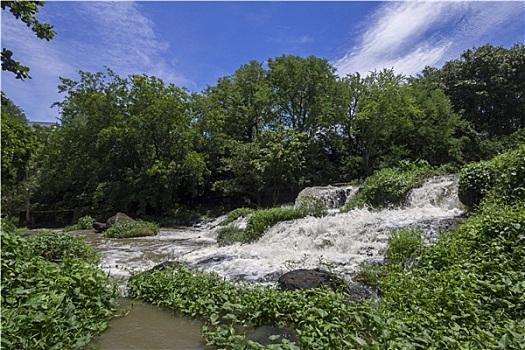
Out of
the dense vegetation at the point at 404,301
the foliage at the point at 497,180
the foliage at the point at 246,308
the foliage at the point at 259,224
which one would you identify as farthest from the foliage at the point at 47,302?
the foliage at the point at 497,180

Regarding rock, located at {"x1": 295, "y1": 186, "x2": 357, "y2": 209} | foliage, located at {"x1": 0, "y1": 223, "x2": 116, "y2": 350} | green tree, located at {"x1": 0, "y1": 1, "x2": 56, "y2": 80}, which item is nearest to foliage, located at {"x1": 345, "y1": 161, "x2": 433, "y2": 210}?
rock, located at {"x1": 295, "y1": 186, "x2": 357, "y2": 209}

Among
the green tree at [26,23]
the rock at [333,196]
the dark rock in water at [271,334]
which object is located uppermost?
the green tree at [26,23]

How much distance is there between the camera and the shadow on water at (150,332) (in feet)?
11.9

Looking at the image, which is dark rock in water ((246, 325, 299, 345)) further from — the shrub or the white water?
the shrub

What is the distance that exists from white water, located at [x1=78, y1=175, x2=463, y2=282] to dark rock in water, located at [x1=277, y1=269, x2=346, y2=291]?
0.95 meters

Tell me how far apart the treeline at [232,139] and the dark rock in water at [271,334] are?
56.8 ft

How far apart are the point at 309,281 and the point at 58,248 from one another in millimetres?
5989

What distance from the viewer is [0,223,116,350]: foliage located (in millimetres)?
3041

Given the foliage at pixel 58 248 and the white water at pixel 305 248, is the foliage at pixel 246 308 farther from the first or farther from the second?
the foliage at pixel 58 248

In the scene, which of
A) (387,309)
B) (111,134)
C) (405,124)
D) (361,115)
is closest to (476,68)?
(405,124)

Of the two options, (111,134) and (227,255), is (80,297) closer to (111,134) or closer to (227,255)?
(227,255)

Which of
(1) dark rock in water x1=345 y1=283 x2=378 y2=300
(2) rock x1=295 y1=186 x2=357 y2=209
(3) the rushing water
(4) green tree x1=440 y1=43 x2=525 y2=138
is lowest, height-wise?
(1) dark rock in water x1=345 y1=283 x2=378 y2=300

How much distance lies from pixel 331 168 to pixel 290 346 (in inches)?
917

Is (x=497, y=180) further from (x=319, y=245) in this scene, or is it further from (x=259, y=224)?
(x=259, y=224)
